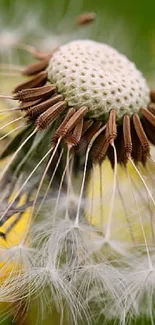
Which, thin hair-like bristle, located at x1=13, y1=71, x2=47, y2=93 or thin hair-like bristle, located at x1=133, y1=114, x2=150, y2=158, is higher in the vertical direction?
thin hair-like bristle, located at x1=13, y1=71, x2=47, y2=93

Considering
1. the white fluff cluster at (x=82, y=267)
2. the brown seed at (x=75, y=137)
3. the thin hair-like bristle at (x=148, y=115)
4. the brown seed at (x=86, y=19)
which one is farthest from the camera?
the brown seed at (x=86, y=19)

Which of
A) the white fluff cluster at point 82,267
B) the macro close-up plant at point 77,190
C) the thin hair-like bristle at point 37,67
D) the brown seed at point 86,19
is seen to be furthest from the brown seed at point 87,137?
the brown seed at point 86,19

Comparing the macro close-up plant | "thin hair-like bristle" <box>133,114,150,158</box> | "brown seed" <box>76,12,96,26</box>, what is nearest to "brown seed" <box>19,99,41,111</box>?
the macro close-up plant

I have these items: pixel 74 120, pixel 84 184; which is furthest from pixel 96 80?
pixel 84 184

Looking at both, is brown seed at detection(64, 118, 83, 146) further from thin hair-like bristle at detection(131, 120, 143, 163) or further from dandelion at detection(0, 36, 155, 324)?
thin hair-like bristle at detection(131, 120, 143, 163)

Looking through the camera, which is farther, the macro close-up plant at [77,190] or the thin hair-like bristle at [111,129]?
the thin hair-like bristle at [111,129]

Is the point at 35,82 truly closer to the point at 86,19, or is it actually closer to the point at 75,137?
the point at 75,137

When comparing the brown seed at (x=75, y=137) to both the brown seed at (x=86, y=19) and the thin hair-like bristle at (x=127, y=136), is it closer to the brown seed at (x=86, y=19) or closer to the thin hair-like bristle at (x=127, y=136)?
the thin hair-like bristle at (x=127, y=136)

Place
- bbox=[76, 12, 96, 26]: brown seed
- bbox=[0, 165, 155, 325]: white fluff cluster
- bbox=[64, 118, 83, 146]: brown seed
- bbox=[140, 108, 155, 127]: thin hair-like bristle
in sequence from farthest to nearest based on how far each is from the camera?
bbox=[76, 12, 96, 26]: brown seed, bbox=[140, 108, 155, 127]: thin hair-like bristle, bbox=[64, 118, 83, 146]: brown seed, bbox=[0, 165, 155, 325]: white fluff cluster
